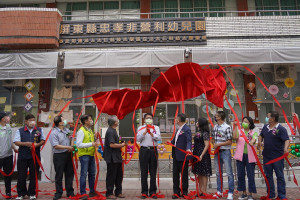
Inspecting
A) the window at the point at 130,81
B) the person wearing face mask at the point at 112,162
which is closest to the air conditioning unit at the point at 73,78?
the window at the point at 130,81

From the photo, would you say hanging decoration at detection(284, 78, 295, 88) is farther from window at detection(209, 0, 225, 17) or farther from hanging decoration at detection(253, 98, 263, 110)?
window at detection(209, 0, 225, 17)

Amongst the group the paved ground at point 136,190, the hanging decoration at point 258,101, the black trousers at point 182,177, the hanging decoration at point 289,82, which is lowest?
the paved ground at point 136,190

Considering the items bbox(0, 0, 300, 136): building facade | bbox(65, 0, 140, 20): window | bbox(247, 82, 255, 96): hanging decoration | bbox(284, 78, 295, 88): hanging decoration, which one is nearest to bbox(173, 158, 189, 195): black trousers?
bbox(0, 0, 300, 136): building facade

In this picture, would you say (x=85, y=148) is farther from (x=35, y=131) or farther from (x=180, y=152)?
(x=180, y=152)

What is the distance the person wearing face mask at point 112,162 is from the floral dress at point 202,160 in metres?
1.57

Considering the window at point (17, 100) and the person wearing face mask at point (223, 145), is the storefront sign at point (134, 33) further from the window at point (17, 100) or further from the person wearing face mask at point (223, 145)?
the person wearing face mask at point (223, 145)

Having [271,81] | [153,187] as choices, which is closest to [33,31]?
[153,187]

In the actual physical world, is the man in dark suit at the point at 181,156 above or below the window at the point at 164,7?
below

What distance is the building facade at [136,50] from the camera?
10.0 metres

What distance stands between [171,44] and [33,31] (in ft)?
19.4

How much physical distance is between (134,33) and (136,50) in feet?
3.68

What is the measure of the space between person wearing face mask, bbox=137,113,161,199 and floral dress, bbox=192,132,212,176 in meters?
0.84

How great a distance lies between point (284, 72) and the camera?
11.0 meters

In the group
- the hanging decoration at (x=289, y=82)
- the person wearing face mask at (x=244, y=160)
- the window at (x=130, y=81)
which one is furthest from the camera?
the window at (x=130, y=81)
